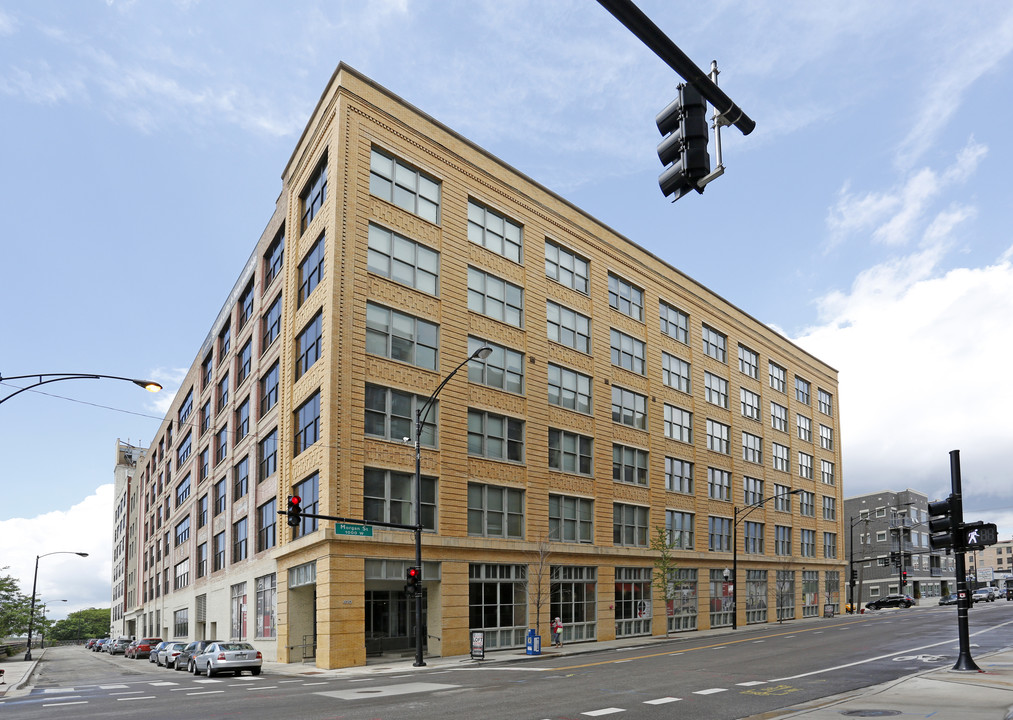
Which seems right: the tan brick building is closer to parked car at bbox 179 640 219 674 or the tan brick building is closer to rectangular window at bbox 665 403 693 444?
rectangular window at bbox 665 403 693 444

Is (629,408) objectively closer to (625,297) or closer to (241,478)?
(625,297)

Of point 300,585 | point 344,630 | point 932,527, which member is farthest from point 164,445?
point 932,527

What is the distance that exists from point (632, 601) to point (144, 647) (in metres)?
36.7

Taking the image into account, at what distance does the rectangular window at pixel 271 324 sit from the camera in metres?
44.7

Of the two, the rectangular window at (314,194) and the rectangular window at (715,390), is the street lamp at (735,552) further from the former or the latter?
the rectangular window at (314,194)

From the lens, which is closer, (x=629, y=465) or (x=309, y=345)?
(x=309, y=345)

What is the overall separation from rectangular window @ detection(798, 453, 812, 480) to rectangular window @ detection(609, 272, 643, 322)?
26970 millimetres

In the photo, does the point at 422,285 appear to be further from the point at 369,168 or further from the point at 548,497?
the point at 548,497

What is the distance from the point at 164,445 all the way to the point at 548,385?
56916mm

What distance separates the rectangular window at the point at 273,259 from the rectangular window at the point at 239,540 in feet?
46.3

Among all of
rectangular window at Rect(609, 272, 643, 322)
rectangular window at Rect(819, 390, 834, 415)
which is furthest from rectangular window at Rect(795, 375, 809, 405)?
rectangular window at Rect(609, 272, 643, 322)

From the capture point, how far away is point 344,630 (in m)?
31.6

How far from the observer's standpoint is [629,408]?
49.4 meters

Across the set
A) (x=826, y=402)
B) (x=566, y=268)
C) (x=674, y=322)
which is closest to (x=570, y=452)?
(x=566, y=268)
